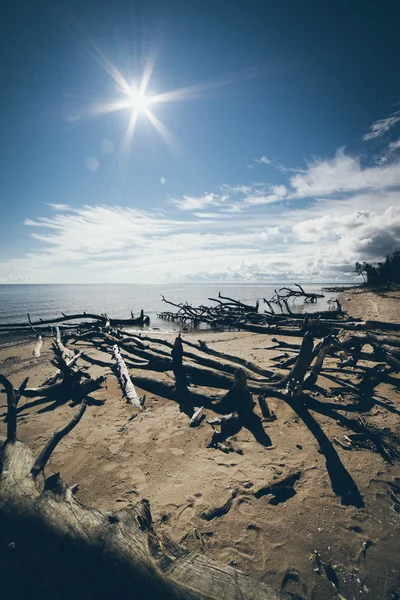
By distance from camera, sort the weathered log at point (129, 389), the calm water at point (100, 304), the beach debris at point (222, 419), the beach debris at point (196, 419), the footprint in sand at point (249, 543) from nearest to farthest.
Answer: the footprint in sand at point (249, 543) → the beach debris at point (222, 419) → the beach debris at point (196, 419) → the weathered log at point (129, 389) → the calm water at point (100, 304)

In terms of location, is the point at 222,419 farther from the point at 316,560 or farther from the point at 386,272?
the point at 386,272

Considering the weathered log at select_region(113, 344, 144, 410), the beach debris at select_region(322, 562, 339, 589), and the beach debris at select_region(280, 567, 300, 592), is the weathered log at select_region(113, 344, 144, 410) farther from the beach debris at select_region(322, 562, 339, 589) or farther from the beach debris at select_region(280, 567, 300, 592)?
the beach debris at select_region(322, 562, 339, 589)

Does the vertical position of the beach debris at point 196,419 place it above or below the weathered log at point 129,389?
below

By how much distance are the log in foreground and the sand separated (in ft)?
2.36

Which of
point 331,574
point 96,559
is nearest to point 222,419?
point 331,574

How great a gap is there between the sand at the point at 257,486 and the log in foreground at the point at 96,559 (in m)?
0.72

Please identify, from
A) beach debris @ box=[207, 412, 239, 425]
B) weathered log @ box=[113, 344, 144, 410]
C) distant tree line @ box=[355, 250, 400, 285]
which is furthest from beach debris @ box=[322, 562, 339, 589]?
distant tree line @ box=[355, 250, 400, 285]

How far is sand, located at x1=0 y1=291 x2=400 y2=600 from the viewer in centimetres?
279

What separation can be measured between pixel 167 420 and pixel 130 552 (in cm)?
380

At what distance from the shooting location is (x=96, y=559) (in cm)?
236

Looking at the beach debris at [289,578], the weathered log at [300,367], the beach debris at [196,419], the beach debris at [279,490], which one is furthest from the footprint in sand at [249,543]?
the weathered log at [300,367]

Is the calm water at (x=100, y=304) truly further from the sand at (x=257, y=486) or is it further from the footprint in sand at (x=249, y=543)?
the footprint in sand at (x=249, y=543)

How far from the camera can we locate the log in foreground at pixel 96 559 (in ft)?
7.11

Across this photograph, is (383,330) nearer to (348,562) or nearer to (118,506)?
(348,562)
